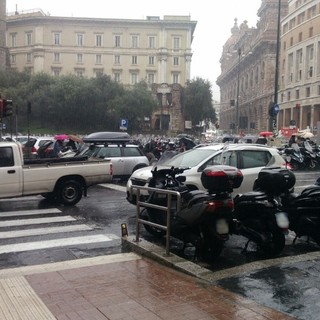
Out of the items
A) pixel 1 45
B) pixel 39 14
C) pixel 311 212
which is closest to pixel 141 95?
pixel 1 45

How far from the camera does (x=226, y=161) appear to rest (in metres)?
10.9

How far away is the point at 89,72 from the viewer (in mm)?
97125

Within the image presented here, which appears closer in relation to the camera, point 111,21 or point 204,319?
point 204,319

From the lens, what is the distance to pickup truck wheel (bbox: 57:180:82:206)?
11938 mm

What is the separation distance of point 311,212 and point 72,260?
3.68m

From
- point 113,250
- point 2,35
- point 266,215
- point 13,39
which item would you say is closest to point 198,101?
point 2,35

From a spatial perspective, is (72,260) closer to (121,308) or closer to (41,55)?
(121,308)

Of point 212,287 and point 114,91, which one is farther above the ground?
point 114,91

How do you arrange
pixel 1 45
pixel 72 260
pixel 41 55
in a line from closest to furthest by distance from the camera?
1. pixel 72 260
2. pixel 1 45
3. pixel 41 55

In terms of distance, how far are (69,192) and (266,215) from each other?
647 cm

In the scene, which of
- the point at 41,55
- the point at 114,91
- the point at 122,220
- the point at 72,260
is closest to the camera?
the point at 72,260

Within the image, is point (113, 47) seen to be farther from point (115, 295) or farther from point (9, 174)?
point (115, 295)

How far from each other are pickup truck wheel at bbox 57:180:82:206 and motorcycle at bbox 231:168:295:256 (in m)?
6.01

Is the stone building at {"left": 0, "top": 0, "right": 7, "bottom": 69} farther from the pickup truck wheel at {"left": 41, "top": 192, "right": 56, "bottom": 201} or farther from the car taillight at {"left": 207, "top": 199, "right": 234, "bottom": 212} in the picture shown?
the car taillight at {"left": 207, "top": 199, "right": 234, "bottom": 212}
